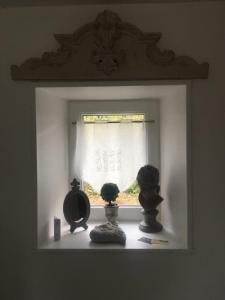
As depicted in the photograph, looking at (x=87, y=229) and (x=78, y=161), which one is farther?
(x=78, y=161)

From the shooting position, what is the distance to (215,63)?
57.1 inches

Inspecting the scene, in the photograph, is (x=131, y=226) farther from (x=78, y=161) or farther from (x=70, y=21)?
(x=70, y=21)

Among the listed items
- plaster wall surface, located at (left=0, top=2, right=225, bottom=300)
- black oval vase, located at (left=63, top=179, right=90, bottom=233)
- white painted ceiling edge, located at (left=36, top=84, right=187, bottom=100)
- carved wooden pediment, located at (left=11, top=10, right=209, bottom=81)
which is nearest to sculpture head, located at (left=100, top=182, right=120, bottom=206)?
black oval vase, located at (left=63, top=179, right=90, bottom=233)

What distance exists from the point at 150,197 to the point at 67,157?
62 centimetres

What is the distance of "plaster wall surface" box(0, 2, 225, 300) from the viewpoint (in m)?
1.46

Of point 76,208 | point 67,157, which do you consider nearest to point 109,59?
point 67,157

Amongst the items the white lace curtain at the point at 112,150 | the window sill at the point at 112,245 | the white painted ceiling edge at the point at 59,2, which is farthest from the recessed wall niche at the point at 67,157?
the white painted ceiling edge at the point at 59,2

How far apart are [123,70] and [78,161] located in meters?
0.74

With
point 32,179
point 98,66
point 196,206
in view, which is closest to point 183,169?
point 196,206

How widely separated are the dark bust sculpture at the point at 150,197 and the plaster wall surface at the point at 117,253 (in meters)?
0.27

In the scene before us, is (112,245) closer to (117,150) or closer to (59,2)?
(117,150)

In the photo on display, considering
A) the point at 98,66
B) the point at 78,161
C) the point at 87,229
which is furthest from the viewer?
the point at 78,161

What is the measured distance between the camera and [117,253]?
1497 mm

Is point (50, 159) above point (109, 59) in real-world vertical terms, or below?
below
